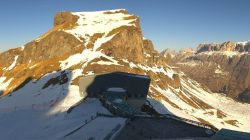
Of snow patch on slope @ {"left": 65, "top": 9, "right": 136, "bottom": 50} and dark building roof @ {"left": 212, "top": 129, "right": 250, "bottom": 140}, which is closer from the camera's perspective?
dark building roof @ {"left": 212, "top": 129, "right": 250, "bottom": 140}

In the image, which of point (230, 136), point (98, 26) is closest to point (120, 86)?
point (230, 136)

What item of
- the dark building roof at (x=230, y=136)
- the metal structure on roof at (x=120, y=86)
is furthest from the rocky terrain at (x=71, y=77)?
the dark building roof at (x=230, y=136)

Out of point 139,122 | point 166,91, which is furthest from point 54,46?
point 139,122

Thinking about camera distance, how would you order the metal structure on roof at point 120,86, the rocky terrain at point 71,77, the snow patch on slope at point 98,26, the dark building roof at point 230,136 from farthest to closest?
the snow patch on slope at point 98,26 → the metal structure on roof at point 120,86 → the rocky terrain at point 71,77 → the dark building roof at point 230,136

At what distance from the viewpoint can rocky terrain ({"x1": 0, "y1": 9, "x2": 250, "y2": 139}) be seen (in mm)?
68625

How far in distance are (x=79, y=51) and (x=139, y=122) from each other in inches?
4090

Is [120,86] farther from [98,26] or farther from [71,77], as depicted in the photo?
[98,26]

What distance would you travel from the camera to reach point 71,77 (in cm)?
11388

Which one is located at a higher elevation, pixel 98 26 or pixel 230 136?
pixel 98 26

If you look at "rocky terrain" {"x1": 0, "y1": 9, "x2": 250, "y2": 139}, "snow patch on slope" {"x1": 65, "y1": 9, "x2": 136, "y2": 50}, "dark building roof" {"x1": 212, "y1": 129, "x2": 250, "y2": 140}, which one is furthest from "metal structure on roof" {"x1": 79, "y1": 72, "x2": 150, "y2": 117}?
"snow patch on slope" {"x1": 65, "y1": 9, "x2": 136, "y2": 50}

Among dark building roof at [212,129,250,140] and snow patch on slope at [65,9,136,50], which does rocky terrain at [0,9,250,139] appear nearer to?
snow patch on slope at [65,9,136,50]

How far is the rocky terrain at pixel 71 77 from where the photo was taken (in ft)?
225

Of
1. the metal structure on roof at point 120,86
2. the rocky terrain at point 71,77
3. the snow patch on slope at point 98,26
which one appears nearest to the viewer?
the rocky terrain at point 71,77

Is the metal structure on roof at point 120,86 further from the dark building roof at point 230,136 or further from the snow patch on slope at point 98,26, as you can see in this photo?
the snow patch on slope at point 98,26
